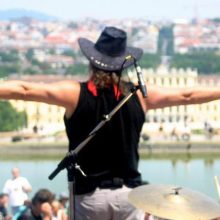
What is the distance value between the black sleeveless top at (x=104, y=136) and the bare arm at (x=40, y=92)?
0.15 ft

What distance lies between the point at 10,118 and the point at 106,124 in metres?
47.7

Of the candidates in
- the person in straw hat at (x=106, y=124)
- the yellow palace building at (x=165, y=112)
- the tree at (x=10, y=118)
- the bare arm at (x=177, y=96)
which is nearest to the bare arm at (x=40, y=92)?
the person in straw hat at (x=106, y=124)

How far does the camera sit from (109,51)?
2.87 meters

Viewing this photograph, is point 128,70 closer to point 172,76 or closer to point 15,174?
point 15,174

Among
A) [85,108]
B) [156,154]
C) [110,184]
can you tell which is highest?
[85,108]

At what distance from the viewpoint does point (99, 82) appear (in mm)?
2838

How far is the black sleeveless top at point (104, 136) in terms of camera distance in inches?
112

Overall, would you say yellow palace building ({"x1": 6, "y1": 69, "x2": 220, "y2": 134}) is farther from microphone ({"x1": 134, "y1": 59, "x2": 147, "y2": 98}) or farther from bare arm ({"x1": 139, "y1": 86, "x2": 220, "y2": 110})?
microphone ({"x1": 134, "y1": 59, "x2": 147, "y2": 98})

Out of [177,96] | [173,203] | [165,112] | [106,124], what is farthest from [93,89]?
[165,112]

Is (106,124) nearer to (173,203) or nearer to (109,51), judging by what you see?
(109,51)

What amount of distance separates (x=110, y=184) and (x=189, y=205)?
0.82 feet

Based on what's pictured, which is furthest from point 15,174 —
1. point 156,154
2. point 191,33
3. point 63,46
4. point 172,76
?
point 191,33

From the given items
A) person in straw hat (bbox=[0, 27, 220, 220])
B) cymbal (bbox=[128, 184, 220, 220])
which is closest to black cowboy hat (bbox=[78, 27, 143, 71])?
person in straw hat (bbox=[0, 27, 220, 220])

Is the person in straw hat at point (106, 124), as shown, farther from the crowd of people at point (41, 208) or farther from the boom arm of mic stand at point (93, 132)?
the crowd of people at point (41, 208)
